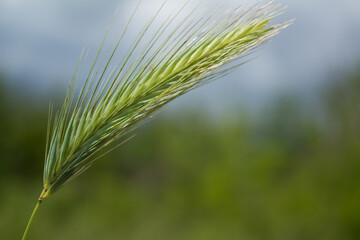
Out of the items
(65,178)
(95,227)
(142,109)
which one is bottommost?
(95,227)

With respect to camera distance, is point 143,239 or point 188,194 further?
point 188,194

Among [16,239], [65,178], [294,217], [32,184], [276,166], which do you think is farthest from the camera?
[32,184]

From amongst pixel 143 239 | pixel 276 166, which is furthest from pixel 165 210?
pixel 276 166

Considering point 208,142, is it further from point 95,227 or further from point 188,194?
point 95,227

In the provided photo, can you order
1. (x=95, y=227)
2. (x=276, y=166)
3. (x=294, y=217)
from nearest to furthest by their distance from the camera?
1. (x=294, y=217)
2. (x=276, y=166)
3. (x=95, y=227)

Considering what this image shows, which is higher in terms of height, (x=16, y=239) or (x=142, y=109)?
(x=142, y=109)

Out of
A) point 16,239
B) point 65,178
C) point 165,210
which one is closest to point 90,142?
point 65,178

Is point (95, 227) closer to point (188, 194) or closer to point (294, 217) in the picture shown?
point (188, 194)
